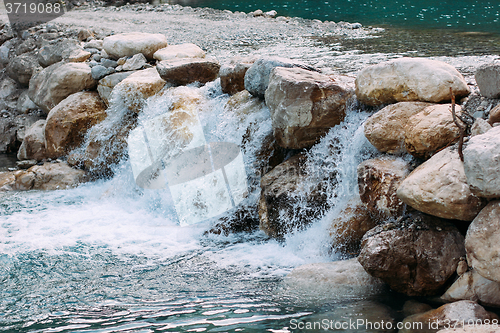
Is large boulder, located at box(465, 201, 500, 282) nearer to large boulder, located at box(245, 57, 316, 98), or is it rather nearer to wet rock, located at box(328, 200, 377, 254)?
wet rock, located at box(328, 200, 377, 254)

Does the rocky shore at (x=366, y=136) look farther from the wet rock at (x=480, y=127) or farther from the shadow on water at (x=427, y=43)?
the shadow on water at (x=427, y=43)

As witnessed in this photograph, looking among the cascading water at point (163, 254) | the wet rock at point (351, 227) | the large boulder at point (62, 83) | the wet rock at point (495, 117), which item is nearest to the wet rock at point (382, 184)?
the wet rock at point (351, 227)

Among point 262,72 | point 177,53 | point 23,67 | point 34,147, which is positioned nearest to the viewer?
point 262,72

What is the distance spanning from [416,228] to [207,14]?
13.4 metres

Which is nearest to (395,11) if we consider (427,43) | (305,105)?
(427,43)

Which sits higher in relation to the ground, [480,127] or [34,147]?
[480,127]

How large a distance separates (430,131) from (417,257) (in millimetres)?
1052

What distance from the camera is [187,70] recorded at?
6.65m

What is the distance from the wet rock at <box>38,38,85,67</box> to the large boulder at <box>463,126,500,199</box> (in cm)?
790

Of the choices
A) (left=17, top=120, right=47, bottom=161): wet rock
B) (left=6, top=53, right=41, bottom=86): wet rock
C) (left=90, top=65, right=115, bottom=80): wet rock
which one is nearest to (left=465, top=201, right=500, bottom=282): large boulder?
(left=90, top=65, right=115, bottom=80): wet rock

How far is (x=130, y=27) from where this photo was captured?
12.5 metres

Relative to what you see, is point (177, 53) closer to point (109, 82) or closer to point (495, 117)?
point (109, 82)

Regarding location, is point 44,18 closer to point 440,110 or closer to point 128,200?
point 128,200

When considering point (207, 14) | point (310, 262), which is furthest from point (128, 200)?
point (207, 14)
